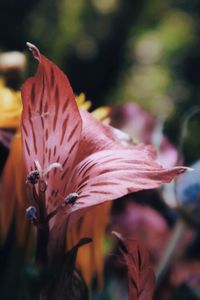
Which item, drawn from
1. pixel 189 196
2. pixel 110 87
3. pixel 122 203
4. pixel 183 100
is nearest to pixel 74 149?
pixel 189 196

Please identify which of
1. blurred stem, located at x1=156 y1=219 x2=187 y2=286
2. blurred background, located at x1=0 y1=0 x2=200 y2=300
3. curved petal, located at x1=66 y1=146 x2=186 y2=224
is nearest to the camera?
curved petal, located at x1=66 y1=146 x2=186 y2=224

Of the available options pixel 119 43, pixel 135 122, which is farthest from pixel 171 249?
pixel 119 43

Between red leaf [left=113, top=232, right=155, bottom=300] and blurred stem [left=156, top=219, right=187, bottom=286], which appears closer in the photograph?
red leaf [left=113, top=232, right=155, bottom=300]

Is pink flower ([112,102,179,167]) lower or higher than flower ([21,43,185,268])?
lower

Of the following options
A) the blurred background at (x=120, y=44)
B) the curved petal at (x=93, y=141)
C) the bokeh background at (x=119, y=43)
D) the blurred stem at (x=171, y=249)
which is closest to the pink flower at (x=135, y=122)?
the blurred stem at (x=171, y=249)

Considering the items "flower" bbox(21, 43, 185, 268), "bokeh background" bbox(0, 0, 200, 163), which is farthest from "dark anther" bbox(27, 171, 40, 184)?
"bokeh background" bbox(0, 0, 200, 163)

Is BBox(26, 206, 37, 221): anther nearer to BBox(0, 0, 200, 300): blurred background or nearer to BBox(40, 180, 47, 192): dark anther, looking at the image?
BBox(40, 180, 47, 192): dark anther

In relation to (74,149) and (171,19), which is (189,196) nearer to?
(74,149)

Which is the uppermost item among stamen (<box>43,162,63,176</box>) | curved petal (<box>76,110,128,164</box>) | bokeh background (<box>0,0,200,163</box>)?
curved petal (<box>76,110,128,164</box>)
